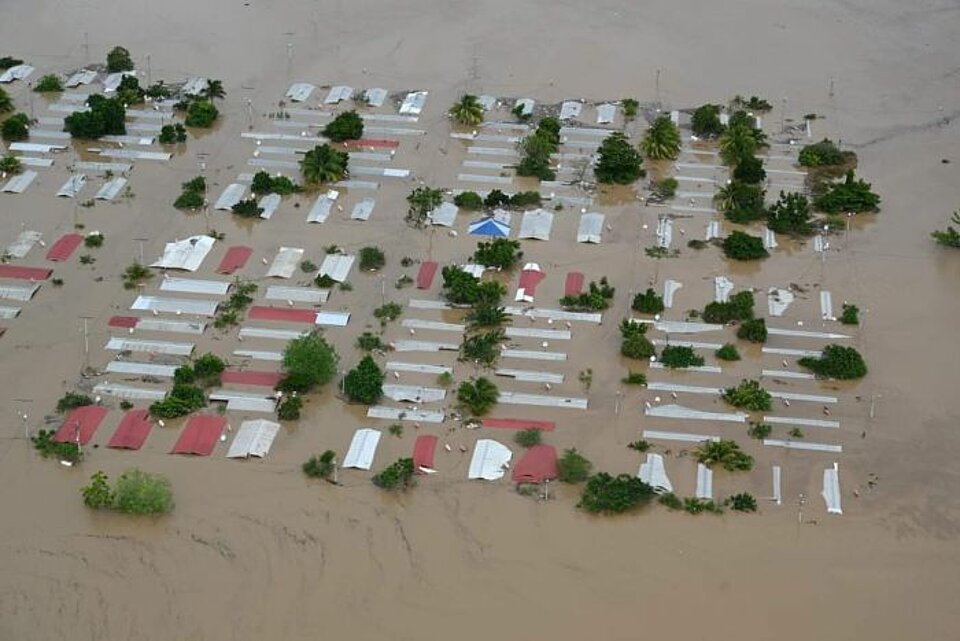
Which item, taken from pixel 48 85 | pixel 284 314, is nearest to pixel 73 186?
pixel 48 85

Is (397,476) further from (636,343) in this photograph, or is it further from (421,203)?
(421,203)

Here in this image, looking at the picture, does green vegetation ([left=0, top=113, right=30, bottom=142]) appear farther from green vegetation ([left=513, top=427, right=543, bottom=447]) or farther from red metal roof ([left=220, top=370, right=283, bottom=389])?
green vegetation ([left=513, top=427, right=543, bottom=447])

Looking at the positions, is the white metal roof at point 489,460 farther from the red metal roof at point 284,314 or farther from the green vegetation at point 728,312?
the green vegetation at point 728,312

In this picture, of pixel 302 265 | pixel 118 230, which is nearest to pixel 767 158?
pixel 302 265

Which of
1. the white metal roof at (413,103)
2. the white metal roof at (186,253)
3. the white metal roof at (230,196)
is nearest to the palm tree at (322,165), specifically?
the white metal roof at (230,196)

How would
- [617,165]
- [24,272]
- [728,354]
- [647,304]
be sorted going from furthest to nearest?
[617,165] < [24,272] < [647,304] < [728,354]

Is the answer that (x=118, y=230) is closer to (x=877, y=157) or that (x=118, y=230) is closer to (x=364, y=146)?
(x=364, y=146)
